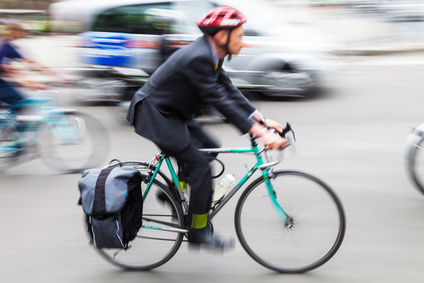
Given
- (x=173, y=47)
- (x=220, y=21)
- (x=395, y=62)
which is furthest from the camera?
(x=395, y=62)

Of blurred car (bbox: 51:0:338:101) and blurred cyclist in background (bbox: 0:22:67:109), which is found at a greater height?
blurred cyclist in background (bbox: 0:22:67:109)

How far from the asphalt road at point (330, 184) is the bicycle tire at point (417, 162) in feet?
0.66

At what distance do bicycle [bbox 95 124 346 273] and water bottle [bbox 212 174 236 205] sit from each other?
3 cm

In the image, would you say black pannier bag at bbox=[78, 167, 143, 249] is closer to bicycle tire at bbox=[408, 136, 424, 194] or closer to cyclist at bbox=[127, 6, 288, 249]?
cyclist at bbox=[127, 6, 288, 249]

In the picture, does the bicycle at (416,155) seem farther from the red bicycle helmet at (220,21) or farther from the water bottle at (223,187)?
the red bicycle helmet at (220,21)

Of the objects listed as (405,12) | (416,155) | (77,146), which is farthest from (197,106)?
(405,12)

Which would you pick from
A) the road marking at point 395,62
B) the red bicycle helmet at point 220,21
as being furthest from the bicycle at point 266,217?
the road marking at point 395,62

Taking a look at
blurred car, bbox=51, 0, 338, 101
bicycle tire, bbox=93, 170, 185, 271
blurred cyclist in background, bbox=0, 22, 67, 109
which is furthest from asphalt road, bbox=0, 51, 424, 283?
blurred cyclist in background, bbox=0, 22, 67, 109

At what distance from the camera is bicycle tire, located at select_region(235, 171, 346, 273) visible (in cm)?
362

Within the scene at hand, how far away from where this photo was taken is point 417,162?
16.2ft

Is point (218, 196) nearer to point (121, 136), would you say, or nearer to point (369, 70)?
point (121, 136)

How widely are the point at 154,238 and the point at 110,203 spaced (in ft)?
1.63

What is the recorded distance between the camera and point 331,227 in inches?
147

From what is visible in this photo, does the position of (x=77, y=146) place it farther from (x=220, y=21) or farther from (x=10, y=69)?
(x=220, y=21)
